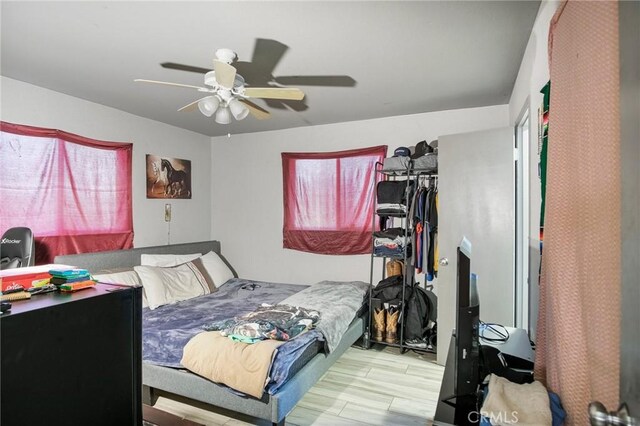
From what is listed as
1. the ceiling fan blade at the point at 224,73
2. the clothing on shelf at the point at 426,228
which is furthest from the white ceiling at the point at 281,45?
the clothing on shelf at the point at 426,228

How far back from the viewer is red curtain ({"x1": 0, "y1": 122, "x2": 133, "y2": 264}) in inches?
108

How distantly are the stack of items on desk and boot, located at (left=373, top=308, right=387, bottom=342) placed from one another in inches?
114

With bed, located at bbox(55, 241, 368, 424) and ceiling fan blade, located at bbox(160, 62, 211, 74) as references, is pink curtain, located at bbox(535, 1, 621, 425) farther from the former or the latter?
ceiling fan blade, located at bbox(160, 62, 211, 74)

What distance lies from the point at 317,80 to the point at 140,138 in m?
2.34

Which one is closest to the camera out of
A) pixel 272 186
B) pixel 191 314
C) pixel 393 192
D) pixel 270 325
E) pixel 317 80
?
pixel 270 325

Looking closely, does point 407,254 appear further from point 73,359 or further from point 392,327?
point 73,359

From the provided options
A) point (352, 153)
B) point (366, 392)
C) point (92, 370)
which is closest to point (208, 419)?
point (366, 392)

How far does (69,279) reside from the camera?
0.97 metres

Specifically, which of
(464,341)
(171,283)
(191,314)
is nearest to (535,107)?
(464,341)

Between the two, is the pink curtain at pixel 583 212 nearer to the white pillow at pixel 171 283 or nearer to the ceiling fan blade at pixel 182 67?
the ceiling fan blade at pixel 182 67

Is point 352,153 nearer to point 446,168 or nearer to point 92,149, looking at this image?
point 446,168

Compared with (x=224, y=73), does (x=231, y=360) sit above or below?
below

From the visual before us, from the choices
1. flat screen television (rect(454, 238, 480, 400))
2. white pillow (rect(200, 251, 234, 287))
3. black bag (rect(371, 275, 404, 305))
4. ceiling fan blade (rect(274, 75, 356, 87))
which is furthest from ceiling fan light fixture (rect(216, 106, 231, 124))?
black bag (rect(371, 275, 404, 305))

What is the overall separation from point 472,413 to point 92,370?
117 cm
